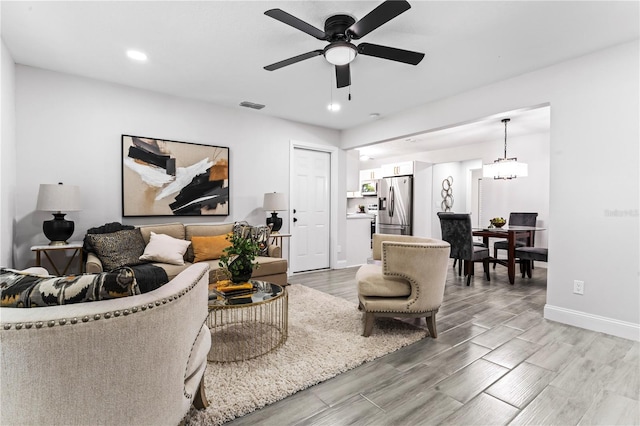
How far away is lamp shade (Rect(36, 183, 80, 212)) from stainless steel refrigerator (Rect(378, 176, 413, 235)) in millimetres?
6404

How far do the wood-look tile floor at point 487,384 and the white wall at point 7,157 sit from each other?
2.78m

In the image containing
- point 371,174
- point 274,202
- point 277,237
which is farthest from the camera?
point 371,174

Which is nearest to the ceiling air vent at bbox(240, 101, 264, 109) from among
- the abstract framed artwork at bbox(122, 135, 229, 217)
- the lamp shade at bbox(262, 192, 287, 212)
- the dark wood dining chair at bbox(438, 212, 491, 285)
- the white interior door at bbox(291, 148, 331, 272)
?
the abstract framed artwork at bbox(122, 135, 229, 217)

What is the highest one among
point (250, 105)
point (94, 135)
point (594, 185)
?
point (250, 105)

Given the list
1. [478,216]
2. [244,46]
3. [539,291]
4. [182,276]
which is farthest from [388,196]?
[182,276]

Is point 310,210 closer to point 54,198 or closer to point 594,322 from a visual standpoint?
point 54,198

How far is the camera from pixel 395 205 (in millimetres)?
7930

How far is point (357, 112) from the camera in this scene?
4.69 metres

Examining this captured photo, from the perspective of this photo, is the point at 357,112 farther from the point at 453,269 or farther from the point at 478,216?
the point at 478,216

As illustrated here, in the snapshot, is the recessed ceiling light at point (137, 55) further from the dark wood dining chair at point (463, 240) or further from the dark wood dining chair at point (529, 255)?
the dark wood dining chair at point (529, 255)

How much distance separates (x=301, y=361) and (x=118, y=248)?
2.32 metres

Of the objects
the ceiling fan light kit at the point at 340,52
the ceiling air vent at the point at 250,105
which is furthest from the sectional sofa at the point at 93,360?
the ceiling air vent at the point at 250,105

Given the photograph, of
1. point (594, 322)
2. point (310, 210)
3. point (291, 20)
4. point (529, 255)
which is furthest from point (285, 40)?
point (529, 255)

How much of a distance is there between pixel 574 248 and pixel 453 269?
97.1 inches
